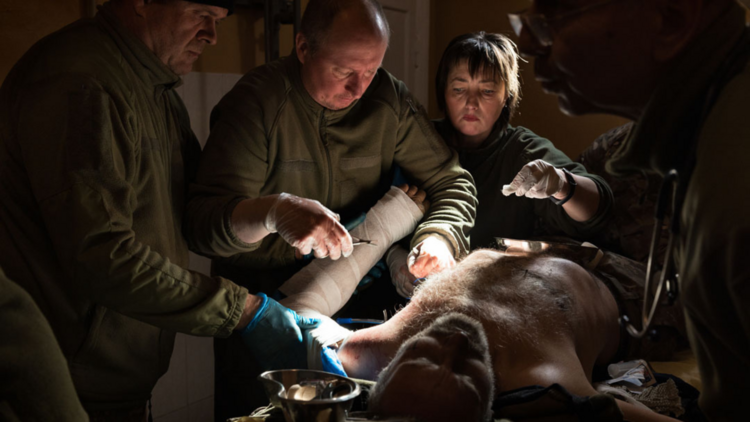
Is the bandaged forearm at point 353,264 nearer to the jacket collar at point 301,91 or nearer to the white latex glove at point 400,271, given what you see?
the white latex glove at point 400,271

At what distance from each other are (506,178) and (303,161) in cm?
81

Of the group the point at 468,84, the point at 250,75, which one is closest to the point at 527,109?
the point at 468,84

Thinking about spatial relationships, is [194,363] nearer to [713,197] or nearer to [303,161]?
[303,161]

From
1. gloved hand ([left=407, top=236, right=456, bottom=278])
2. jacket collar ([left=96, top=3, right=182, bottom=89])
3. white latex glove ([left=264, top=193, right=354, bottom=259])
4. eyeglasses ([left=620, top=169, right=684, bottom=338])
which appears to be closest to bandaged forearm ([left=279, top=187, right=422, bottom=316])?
gloved hand ([left=407, top=236, right=456, bottom=278])

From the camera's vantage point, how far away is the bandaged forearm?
6.01 ft

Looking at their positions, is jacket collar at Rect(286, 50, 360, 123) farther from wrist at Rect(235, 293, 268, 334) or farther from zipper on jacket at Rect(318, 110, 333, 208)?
wrist at Rect(235, 293, 268, 334)

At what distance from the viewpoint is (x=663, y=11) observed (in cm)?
75

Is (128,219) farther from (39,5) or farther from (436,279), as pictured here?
(39,5)

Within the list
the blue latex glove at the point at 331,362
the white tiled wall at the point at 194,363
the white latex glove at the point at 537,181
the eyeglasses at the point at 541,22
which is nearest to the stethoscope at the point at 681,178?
the eyeglasses at the point at 541,22

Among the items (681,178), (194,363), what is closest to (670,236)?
(681,178)

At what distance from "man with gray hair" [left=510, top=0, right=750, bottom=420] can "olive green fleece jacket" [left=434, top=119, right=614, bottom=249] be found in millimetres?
1421

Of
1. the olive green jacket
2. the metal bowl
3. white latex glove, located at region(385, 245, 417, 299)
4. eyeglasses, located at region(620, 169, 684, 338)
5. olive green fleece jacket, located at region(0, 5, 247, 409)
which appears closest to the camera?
the olive green jacket

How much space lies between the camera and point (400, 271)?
2.05 meters

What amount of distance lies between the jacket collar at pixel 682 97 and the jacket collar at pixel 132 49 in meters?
1.17
